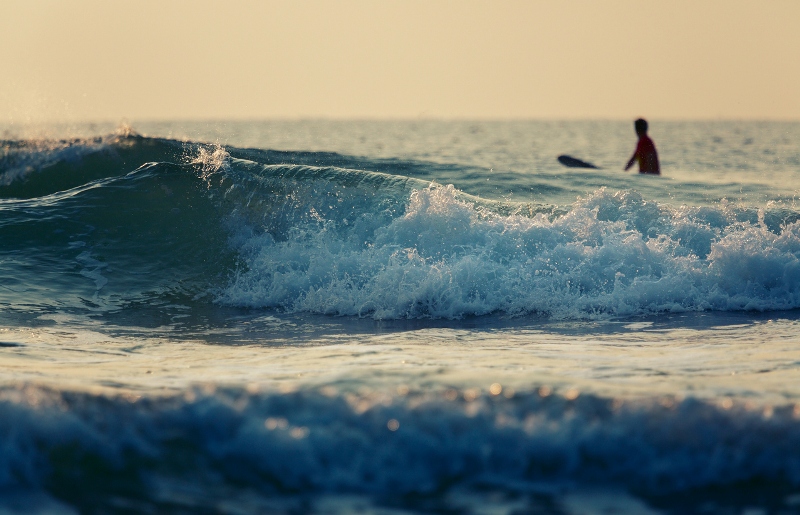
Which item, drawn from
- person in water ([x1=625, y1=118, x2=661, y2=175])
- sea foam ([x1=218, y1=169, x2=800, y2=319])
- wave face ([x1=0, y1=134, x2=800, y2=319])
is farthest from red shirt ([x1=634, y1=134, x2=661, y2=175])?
sea foam ([x1=218, y1=169, x2=800, y2=319])

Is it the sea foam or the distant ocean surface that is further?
the sea foam

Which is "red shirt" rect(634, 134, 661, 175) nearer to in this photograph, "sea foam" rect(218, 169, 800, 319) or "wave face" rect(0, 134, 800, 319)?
"wave face" rect(0, 134, 800, 319)

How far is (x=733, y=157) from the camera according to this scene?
23219 millimetres

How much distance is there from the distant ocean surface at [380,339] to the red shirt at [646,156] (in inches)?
20.8

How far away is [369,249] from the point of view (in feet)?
27.3

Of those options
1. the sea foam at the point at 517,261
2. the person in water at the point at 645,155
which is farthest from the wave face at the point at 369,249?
the person in water at the point at 645,155

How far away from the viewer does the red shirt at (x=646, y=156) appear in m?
14.0

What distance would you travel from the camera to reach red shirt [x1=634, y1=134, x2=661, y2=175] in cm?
1402

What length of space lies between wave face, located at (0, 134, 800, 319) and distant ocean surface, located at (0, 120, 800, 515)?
3 cm

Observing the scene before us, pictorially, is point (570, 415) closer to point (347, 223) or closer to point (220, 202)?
point (347, 223)

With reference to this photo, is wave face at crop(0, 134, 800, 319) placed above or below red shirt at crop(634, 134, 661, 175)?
below

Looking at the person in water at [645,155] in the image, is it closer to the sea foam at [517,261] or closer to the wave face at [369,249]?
the wave face at [369,249]

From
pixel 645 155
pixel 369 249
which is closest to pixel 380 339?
pixel 369 249

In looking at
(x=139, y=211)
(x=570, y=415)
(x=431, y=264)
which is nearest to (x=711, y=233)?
(x=431, y=264)
